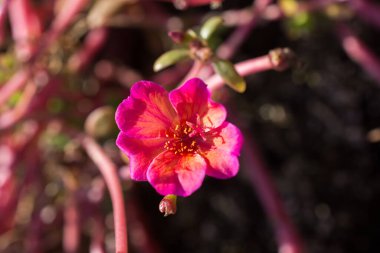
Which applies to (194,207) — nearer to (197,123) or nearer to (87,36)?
(87,36)

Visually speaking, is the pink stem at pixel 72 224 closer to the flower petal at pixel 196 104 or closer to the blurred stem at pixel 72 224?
the blurred stem at pixel 72 224

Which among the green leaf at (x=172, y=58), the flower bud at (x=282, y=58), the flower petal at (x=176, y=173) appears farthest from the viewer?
the green leaf at (x=172, y=58)

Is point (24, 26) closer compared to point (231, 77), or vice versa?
point (231, 77)

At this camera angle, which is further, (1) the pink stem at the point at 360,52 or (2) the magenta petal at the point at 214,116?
(1) the pink stem at the point at 360,52

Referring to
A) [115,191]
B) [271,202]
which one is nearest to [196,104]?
[115,191]

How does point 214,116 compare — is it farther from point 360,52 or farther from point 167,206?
point 360,52

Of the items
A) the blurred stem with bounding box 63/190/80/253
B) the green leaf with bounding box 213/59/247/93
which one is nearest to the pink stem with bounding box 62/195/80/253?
the blurred stem with bounding box 63/190/80/253

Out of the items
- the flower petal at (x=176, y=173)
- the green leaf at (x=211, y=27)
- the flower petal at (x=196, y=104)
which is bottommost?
the green leaf at (x=211, y=27)

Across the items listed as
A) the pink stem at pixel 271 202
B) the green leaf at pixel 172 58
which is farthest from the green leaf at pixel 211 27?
the pink stem at pixel 271 202
